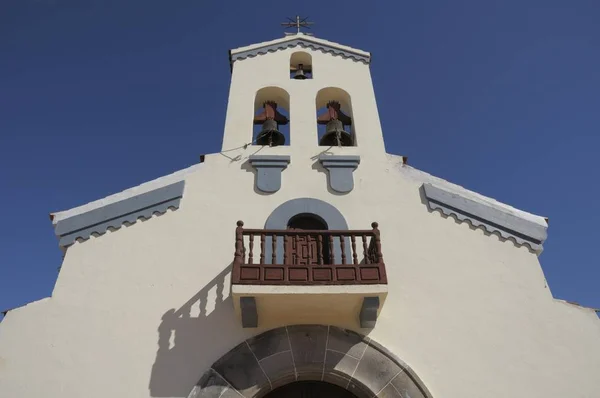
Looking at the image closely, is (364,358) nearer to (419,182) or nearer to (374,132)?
(419,182)

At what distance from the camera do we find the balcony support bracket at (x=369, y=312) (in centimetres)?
520

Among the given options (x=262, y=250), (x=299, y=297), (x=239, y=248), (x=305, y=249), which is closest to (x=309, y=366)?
(x=299, y=297)

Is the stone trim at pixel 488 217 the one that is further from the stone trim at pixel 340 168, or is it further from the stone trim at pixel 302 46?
the stone trim at pixel 302 46

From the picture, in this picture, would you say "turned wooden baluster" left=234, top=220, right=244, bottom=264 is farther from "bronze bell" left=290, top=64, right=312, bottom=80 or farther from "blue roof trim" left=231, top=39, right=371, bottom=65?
"blue roof trim" left=231, top=39, right=371, bottom=65

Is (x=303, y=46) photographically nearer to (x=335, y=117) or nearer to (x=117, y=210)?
(x=335, y=117)

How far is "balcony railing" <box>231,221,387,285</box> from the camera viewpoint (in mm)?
5039

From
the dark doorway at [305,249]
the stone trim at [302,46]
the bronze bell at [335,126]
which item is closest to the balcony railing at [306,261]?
the dark doorway at [305,249]

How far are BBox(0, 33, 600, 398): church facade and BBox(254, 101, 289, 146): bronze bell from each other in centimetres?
94

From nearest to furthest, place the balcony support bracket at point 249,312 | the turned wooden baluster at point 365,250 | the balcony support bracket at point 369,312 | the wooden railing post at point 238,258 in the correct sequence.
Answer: the wooden railing post at point 238,258, the balcony support bracket at point 249,312, the balcony support bracket at point 369,312, the turned wooden baluster at point 365,250

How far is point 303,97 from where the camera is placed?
8.12 m

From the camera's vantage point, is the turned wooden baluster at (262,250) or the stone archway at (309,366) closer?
the stone archway at (309,366)

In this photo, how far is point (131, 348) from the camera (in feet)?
17.3

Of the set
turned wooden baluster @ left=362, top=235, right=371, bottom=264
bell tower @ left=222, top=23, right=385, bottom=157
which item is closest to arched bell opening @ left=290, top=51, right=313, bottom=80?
bell tower @ left=222, top=23, right=385, bottom=157

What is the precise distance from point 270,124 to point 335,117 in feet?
3.94
